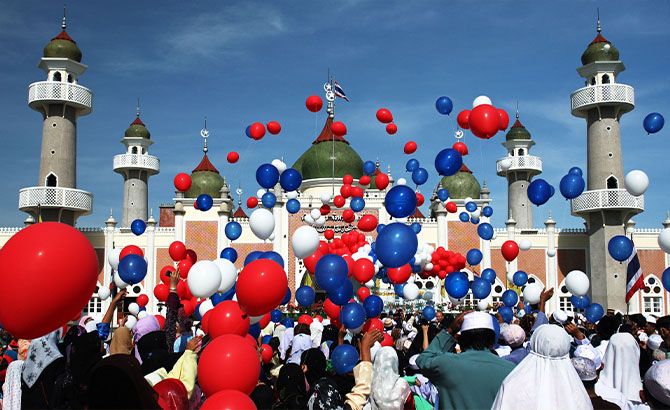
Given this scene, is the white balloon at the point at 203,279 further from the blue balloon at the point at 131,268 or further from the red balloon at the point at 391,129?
the red balloon at the point at 391,129

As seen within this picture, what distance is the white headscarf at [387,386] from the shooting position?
3525 mm

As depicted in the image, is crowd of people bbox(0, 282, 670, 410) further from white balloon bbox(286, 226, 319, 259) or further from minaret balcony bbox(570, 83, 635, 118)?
minaret balcony bbox(570, 83, 635, 118)

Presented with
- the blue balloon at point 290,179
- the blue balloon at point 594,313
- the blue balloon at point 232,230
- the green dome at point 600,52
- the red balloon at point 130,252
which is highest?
the green dome at point 600,52

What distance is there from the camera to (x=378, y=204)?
102 feet

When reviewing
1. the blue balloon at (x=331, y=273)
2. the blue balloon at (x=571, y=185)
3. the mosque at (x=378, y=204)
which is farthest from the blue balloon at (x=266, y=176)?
the mosque at (x=378, y=204)

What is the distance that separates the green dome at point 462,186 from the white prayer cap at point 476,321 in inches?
1265

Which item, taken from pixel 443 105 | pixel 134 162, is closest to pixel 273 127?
pixel 443 105

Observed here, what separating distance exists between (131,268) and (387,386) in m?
6.83

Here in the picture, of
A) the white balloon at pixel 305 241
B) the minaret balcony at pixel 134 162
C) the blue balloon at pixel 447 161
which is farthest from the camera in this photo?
the minaret balcony at pixel 134 162

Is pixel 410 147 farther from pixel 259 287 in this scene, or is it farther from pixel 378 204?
pixel 378 204

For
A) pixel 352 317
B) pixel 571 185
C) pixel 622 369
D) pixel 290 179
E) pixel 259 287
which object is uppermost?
Result: pixel 290 179

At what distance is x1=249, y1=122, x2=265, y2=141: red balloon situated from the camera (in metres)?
13.8

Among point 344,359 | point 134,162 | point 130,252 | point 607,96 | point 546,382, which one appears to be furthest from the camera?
point 134,162

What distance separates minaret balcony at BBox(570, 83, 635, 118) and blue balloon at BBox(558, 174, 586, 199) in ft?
56.5
